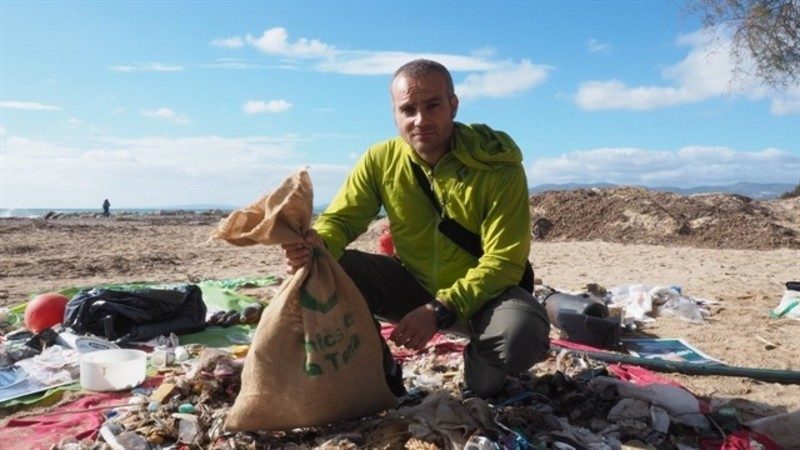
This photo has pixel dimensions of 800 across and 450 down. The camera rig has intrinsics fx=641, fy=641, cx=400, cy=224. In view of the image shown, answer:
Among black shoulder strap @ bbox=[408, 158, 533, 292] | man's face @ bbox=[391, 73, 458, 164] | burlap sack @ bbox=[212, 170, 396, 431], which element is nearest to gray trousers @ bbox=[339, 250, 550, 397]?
black shoulder strap @ bbox=[408, 158, 533, 292]

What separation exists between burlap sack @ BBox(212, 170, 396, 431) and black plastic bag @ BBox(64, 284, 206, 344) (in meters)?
2.50

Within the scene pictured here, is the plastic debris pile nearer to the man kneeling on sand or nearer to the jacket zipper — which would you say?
the man kneeling on sand

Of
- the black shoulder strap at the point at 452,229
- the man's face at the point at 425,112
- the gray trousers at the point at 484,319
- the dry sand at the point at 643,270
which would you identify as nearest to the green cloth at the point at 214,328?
the dry sand at the point at 643,270

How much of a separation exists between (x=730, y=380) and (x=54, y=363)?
418 cm

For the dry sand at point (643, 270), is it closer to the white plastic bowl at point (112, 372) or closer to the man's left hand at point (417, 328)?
→ the man's left hand at point (417, 328)

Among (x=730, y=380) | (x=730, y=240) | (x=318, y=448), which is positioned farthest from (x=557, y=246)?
(x=318, y=448)

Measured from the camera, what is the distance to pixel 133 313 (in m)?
4.77

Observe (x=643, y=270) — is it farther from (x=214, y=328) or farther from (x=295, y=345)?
(x=295, y=345)

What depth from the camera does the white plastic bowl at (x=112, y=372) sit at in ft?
11.7

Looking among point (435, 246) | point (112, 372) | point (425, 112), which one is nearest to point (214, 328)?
point (112, 372)

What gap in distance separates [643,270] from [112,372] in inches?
288

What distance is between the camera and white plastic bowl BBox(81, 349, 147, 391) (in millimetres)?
3570

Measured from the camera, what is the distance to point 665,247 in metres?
12.0

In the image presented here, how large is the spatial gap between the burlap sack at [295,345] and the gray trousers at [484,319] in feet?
1.86
